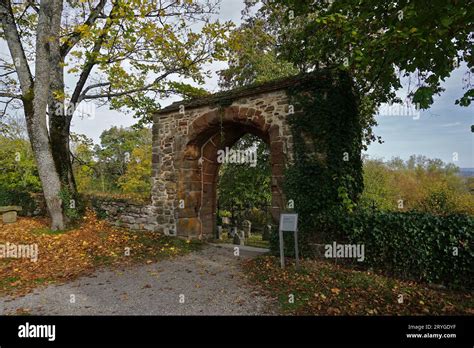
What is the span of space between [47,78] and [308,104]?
7.15 m

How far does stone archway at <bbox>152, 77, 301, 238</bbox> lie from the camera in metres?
7.55

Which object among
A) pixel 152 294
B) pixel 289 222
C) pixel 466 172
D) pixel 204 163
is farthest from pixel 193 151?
pixel 466 172

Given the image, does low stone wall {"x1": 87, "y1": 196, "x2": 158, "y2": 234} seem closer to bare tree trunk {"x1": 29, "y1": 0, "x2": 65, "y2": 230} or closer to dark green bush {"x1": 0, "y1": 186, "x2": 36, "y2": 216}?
bare tree trunk {"x1": 29, "y1": 0, "x2": 65, "y2": 230}

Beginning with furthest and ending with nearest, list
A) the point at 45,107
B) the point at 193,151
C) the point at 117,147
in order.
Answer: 1. the point at 117,147
2. the point at 193,151
3. the point at 45,107

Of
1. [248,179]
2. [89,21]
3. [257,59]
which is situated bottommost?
[248,179]

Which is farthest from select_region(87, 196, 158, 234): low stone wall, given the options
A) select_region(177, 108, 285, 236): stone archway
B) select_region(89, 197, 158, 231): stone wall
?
select_region(177, 108, 285, 236): stone archway

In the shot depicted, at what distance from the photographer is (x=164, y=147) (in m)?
8.80

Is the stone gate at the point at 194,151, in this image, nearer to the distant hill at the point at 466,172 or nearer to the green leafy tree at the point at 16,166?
the green leafy tree at the point at 16,166

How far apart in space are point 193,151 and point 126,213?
10.2ft

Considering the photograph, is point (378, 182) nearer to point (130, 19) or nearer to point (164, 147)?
point (164, 147)

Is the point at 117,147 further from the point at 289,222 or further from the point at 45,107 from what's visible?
the point at 289,222

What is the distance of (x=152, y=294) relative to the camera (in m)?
4.41

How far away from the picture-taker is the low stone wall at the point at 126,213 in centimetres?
877

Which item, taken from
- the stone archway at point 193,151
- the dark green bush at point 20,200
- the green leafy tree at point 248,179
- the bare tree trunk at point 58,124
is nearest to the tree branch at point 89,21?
the bare tree trunk at point 58,124
